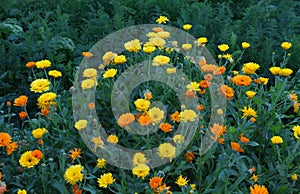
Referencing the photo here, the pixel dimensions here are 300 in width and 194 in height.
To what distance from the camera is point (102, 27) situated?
3762 millimetres

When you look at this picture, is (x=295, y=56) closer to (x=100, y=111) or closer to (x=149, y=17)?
(x=149, y=17)

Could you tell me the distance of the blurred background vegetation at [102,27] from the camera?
338 cm

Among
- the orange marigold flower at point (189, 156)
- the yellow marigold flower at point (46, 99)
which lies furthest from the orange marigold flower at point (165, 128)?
the yellow marigold flower at point (46, 99)

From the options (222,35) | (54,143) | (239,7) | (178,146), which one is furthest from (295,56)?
(54,143)

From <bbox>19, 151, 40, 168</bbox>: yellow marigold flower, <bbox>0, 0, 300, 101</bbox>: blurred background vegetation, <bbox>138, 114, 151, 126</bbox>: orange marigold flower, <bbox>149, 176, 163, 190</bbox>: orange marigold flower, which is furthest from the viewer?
<bbox>0, 0, 300, 101</bbox>: blurred background vegetation

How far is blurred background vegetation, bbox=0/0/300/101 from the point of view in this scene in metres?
3.38

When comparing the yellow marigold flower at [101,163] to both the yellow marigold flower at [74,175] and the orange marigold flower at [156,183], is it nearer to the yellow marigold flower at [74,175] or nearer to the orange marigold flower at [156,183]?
the yellow marigold flower at [74,175]

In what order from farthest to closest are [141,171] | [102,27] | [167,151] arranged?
[102,27] → [167,151] → [141,171]

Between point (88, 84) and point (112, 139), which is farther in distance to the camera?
point (88, 84)

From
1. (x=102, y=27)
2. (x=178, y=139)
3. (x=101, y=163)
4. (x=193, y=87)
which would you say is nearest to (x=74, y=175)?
(x=101, y=163)

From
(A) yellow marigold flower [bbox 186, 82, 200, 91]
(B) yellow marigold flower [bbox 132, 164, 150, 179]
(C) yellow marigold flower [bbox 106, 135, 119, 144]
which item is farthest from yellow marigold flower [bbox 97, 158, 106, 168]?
(A) yellow marigold flower [bbox 186, 82, 200, 91]

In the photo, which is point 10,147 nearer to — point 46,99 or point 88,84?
point 46,99

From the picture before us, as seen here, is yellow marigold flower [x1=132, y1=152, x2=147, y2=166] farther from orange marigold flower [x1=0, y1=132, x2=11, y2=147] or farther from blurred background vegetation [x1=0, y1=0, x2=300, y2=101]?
blurred background vegetation [x1=0, y1=0, x2=300, y2=101]

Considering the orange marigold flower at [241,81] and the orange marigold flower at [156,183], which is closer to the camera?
the orange marigold flower at [156,183]
